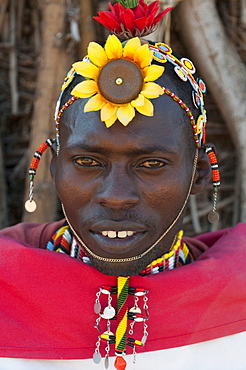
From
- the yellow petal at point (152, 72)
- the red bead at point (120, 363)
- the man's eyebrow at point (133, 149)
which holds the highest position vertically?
the yellow petal at point (152, 72)

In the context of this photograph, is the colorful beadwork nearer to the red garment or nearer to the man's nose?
the red garment

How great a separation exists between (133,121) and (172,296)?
63 centimetres

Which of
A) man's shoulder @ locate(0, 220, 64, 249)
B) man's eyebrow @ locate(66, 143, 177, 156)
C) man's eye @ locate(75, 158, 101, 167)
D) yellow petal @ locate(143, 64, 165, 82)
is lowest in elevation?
man's shoulder @ locate(0, 220, 64, 249)

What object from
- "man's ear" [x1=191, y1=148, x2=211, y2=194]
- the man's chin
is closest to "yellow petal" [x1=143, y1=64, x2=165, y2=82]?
→ "man's ear" [x1=191, y1=148, x2=211, y2=194]

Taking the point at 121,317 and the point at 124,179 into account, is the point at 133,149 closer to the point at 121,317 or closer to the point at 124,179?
the point at 124,179

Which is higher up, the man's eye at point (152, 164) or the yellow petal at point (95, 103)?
the yellow petal at point (95, 103)

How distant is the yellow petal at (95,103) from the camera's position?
1.56m

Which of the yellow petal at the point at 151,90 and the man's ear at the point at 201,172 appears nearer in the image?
the yellow petal at the point at 151,90

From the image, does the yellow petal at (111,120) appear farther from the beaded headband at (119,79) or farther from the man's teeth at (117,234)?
the man's teeth at (117,234)

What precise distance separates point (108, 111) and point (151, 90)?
0.15 metres

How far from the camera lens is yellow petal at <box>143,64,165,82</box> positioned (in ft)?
5.11

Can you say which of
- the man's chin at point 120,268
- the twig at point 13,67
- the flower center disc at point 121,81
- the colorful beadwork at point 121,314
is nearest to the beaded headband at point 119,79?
the flower center disc at point 121,81

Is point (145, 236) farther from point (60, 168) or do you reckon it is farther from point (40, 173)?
point (40, 173)

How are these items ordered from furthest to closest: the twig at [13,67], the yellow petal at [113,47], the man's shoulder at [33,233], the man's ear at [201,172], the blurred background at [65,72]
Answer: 1. the twig at [13,67]
2. the blurred background at [65,72]
3. the man's shoulder at [33,233]
4. the man's ear at [201,172]
5. the yellow petal at [113,47]
